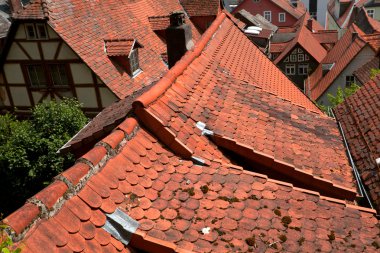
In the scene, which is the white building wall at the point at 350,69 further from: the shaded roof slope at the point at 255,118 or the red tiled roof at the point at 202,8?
the shaded roof slope at the point at 255,118

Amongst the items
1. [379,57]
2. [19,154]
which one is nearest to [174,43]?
[19,154]

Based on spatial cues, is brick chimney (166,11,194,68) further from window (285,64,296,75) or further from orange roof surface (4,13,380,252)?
window (285,64,296,75)

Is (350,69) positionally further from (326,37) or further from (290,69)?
(326,37)

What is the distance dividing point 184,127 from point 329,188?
246 centimetres

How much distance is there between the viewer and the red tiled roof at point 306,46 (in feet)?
118

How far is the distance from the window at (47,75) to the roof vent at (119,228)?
13.0 m

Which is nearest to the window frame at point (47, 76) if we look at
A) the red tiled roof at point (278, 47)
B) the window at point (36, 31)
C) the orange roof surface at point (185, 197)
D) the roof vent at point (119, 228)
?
the window at point (36, 31)

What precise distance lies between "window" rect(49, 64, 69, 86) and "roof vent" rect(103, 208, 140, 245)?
1300cm

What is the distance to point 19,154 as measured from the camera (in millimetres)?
13430

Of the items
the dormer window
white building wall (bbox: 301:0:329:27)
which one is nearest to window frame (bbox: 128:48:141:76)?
the dormer window

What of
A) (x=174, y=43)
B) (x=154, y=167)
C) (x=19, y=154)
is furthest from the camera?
(x=19, y=154)

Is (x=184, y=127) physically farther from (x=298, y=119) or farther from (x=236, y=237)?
(x=298, y=119)

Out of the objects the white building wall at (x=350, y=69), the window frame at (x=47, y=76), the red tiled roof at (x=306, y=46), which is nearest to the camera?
the window frame at (x=47, y=76)

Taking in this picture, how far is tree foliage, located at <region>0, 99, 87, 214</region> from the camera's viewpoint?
13508 mm
